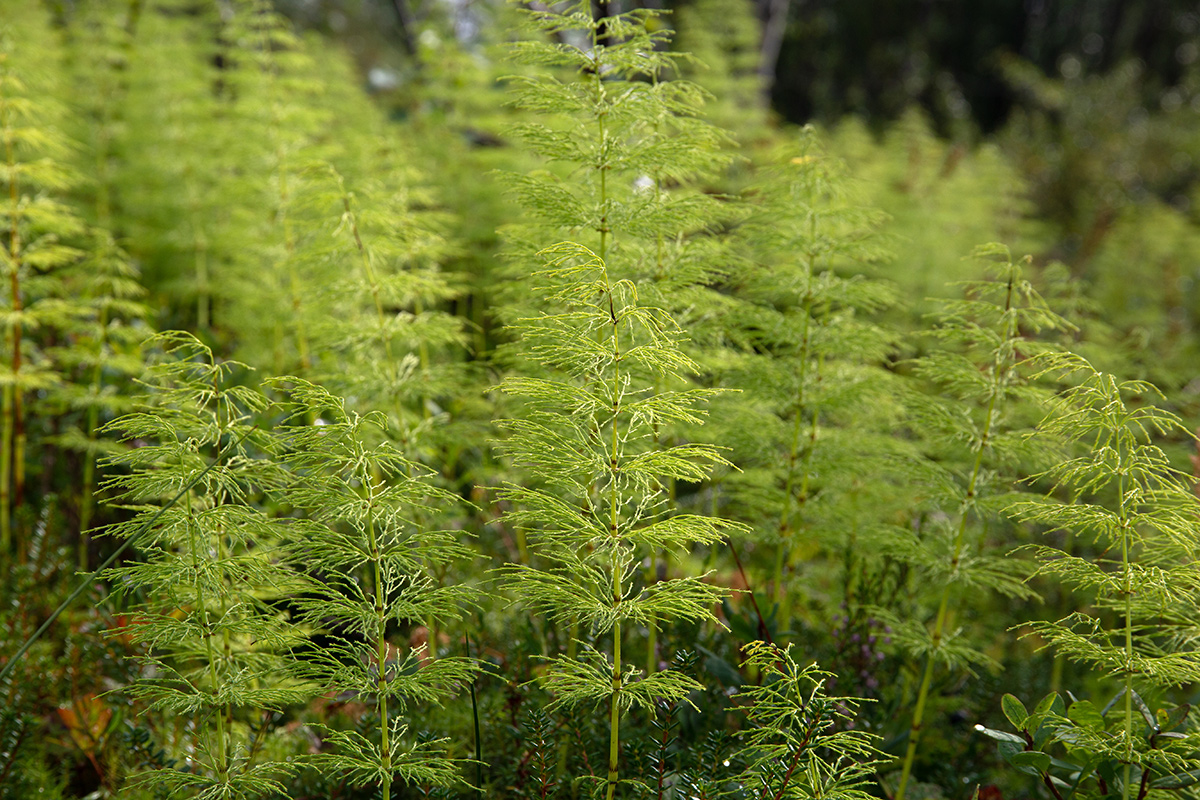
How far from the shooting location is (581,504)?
8.57 ft

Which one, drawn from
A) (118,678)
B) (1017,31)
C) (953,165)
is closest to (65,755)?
(118,678)

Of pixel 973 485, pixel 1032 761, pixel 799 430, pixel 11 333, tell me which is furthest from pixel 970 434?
pixel 11 333

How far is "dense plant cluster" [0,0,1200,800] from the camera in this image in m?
1.74

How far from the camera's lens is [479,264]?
15.8 ft

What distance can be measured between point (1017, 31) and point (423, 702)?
726 inches

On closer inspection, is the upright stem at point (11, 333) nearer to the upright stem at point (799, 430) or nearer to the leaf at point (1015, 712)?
the upright stem at point (799, 430)

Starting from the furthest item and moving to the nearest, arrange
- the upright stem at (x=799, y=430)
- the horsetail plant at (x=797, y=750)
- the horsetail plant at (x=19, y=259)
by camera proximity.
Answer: the horsetail plant at (x=19, y=259) → the upright stem at (x=799, y=430) → the horsetail plant at (x=797, y=750)

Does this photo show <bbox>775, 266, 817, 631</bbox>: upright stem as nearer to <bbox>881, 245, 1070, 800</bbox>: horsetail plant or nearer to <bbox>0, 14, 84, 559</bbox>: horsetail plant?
<bbox>881, 245, 1070, 800</bbox>: horsetail plant

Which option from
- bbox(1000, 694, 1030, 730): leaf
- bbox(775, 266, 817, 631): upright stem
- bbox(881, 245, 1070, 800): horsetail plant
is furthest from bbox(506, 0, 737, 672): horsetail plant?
bbox(1000, 694, 1030, 730): leaf

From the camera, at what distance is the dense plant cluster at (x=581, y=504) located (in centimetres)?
174

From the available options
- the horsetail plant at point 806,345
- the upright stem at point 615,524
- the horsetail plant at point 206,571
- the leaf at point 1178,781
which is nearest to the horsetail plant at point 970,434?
the horsetail plant at point 806,345

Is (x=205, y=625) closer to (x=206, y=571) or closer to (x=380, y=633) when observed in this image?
(x=206, y=571)

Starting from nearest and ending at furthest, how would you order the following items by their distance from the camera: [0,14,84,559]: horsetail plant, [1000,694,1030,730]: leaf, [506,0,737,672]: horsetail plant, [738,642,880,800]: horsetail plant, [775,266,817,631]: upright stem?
[738,642,880,800]: horsetail plant, [1000,694,1030,730]: leaf, [506,0,737,672]: horsetail plant, [775,266,817,631]: upright stem, [0,14,84,559]: horsetail plant

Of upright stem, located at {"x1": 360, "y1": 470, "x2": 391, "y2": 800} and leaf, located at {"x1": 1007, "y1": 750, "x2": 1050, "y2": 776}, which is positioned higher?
upright stem, located at {"x1": 360, "y1": 470, "x2": 391, "y2": 800}
